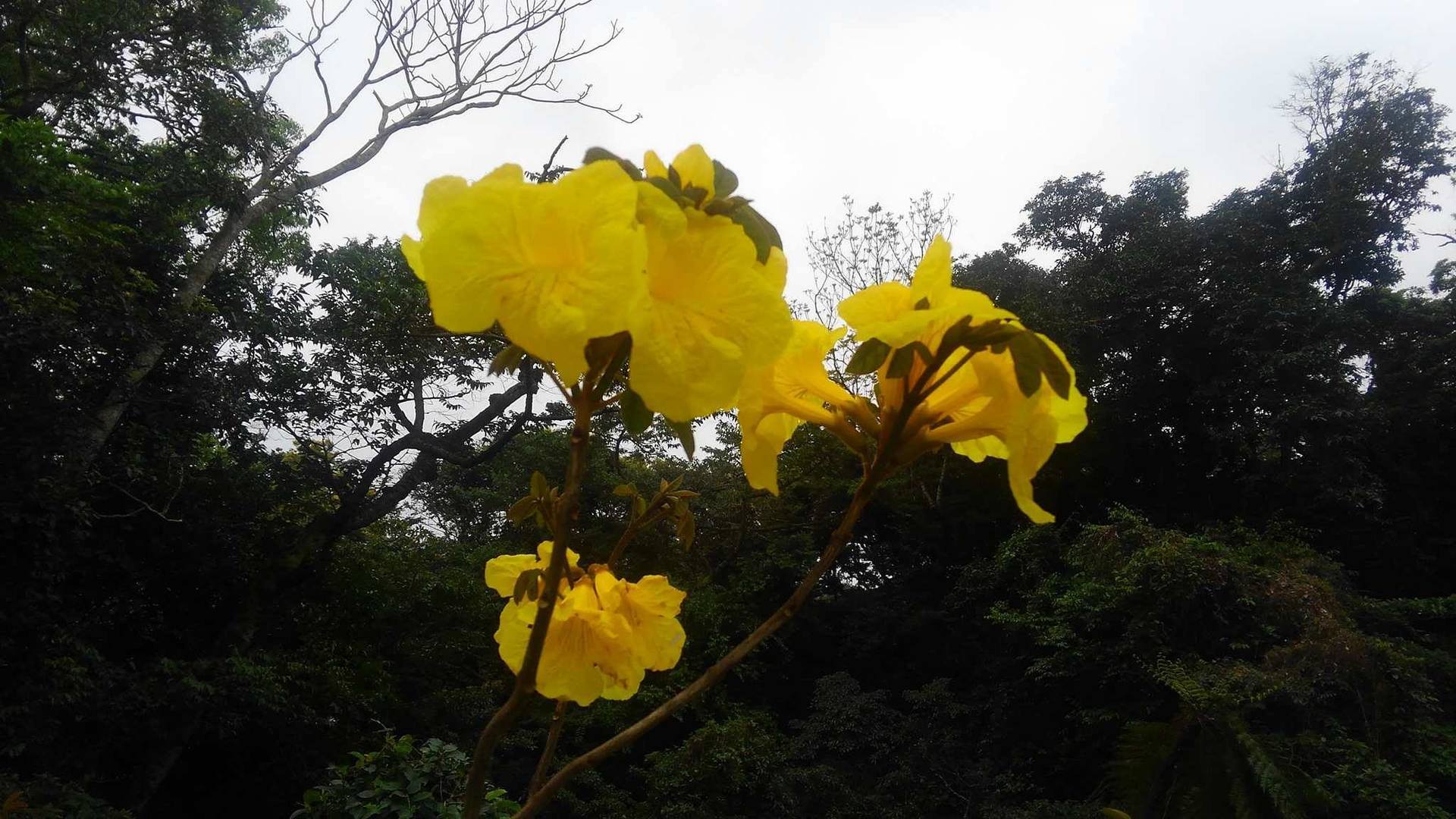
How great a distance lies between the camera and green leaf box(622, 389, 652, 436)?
33cm

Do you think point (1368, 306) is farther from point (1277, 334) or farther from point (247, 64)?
point (247, 64)

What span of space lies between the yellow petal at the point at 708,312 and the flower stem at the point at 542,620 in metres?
0.03

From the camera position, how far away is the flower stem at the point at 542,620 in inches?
10.8

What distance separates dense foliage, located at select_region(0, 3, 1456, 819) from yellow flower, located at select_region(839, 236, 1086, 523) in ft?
9.14

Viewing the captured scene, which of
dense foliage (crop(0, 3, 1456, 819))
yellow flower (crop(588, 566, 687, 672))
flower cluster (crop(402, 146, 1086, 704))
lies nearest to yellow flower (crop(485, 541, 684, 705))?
yellow flower (crop(588, 566, 687, 672))

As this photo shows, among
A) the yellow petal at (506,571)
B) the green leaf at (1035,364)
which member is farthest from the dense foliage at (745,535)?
the green leaf at (1035,364)

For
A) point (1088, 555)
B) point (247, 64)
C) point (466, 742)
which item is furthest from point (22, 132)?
point (1088, 555)

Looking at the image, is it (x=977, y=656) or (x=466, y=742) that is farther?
(x=977, y=656)

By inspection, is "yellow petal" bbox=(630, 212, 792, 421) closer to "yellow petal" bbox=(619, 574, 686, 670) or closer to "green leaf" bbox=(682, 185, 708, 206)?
"green leaf" bbox=(682, 185, 708, 206)

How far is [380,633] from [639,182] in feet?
25.4

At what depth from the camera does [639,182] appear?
1.00 ft

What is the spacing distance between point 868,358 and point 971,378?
2.7 inches

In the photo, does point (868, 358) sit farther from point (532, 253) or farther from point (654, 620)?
point (654, 620)

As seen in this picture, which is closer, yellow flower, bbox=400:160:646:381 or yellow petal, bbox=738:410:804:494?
yellow flower, bbox=400:160:646:381
